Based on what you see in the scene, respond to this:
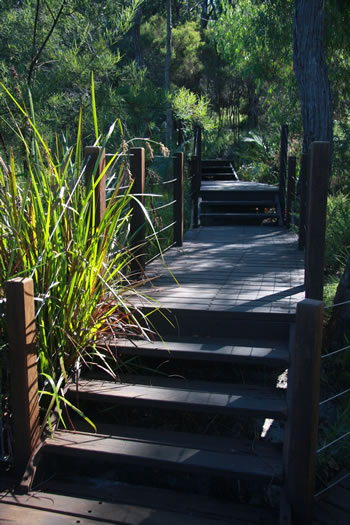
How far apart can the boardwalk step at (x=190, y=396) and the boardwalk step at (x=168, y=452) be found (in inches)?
6.4

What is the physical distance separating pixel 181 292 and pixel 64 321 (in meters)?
1.44

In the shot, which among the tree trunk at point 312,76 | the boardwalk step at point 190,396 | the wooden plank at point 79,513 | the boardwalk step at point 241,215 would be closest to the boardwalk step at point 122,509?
the wooden plank at point 79,513

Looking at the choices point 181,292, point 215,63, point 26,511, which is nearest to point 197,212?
point 181,292

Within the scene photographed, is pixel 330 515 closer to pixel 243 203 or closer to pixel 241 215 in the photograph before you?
pixel 241 215

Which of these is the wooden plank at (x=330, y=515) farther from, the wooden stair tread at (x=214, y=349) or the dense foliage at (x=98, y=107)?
the dense foliage at (x=98, y=107)

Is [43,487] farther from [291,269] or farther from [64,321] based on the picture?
[291,269]

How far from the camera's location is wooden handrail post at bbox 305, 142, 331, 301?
12.1ft

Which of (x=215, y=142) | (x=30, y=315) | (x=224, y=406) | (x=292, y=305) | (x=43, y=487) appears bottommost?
(x=43, y=487)

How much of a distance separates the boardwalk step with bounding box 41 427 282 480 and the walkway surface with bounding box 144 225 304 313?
3.41ft

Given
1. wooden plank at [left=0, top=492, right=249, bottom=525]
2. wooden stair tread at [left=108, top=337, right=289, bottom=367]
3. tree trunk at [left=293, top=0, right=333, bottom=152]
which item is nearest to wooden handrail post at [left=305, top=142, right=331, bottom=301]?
wooden stair tread at [left=108, top=337, right=289, bottom=367]

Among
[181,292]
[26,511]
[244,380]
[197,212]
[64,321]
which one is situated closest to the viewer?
[26,511]

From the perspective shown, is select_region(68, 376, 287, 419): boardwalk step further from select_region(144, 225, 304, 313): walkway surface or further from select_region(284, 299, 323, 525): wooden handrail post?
select_region(144, 225, 304, 313): walkway surface

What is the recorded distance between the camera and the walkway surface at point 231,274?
381 cm

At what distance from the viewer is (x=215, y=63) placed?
17672 mm
